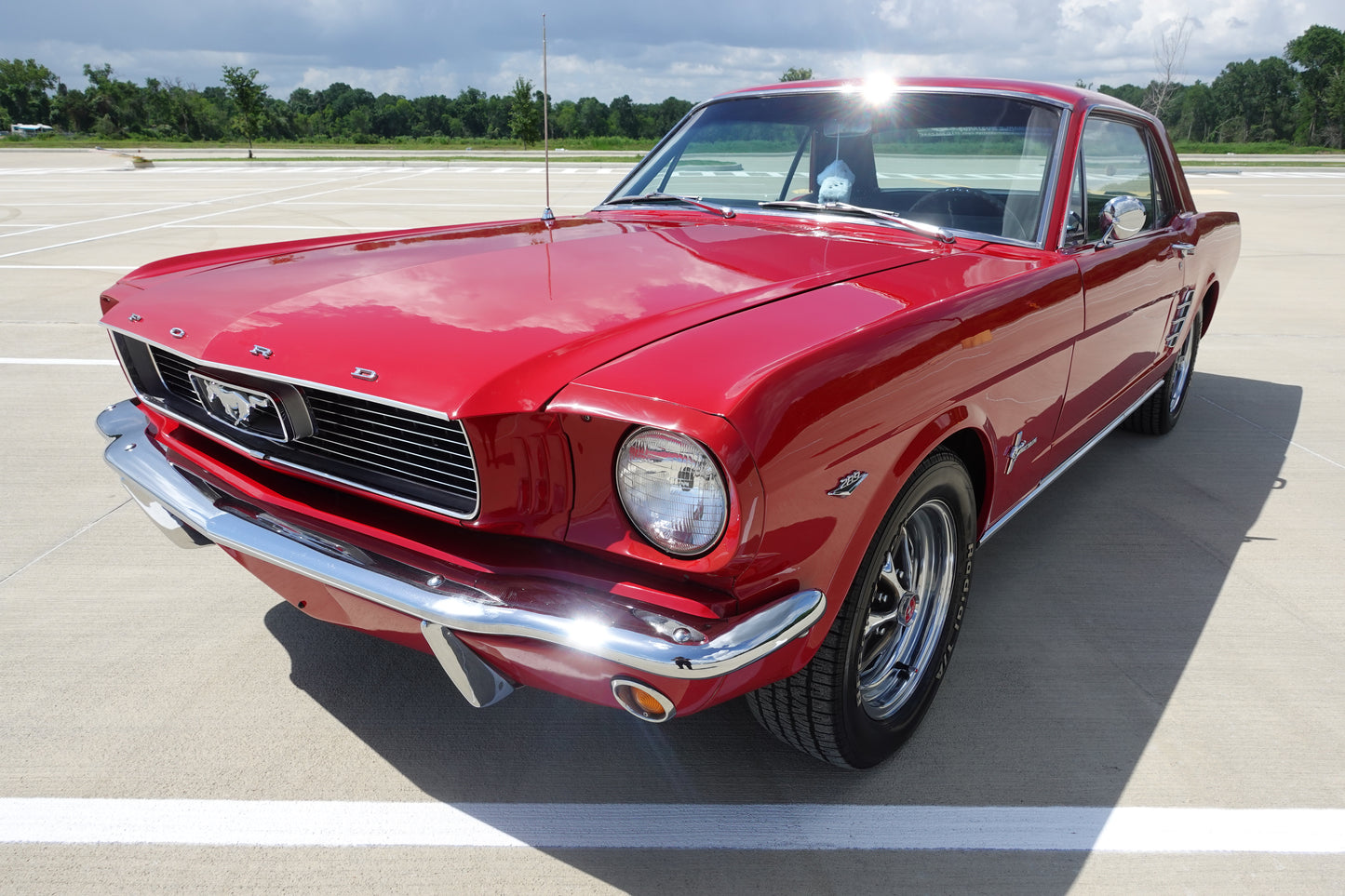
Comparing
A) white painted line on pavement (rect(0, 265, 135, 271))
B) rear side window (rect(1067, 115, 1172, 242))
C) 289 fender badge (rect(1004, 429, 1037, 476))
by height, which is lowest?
white painted line on pavement (rect(0, 265, 135, 271))

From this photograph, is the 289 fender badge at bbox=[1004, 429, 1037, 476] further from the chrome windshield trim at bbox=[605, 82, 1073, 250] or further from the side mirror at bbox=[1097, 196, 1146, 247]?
the side mirror at bbox=[1097, 196, 1146, 247]

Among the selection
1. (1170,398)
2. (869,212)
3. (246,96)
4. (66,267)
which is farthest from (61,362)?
(246,96)

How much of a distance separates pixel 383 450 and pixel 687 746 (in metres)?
1.06

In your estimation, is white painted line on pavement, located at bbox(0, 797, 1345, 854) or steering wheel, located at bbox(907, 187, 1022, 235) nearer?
white painted line on pavement, located at bbox(0, 797, 1345, 854)

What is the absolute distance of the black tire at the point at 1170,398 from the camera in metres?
4.40

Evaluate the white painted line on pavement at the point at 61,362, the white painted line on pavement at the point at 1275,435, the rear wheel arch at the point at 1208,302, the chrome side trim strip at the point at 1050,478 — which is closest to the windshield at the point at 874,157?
the chrome side trim strip at the point at 1050,478

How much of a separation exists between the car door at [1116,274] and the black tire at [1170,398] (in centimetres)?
61

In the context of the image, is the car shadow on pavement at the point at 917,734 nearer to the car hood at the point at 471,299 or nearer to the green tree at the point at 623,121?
the car hood at the point at 471,299

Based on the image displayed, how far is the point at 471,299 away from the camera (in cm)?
202

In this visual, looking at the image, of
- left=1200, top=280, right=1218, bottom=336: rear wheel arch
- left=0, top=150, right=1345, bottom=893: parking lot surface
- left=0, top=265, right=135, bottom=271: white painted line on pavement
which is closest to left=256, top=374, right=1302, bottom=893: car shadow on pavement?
left=0, top=150, right=1345, bottom=893: parking lot surface

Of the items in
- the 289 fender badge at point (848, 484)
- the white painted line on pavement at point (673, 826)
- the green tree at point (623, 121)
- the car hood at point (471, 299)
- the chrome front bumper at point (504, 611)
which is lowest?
the white painted line on pavement at point (673, 826)

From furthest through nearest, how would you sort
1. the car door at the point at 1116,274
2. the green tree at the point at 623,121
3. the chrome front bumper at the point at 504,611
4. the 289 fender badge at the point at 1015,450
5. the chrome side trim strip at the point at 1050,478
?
1. the green tree at the point at 623,121
2. the car door at the point at 1116,274
3. the chrome side trim strip at the point at 1050,478
4. the 289 fender badge at the point at 1015,450
5. the chrome front bumper at the point at 504,611

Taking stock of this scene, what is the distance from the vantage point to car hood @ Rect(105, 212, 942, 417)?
167cm

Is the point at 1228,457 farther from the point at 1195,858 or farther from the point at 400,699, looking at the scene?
the point at 400,699
